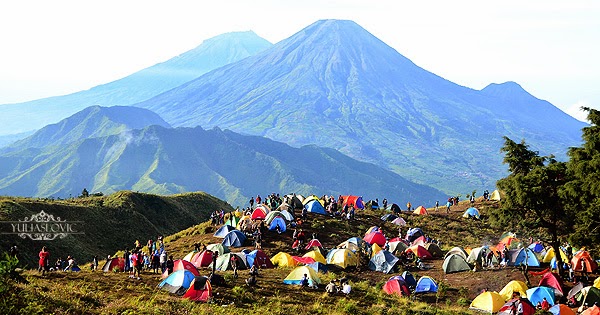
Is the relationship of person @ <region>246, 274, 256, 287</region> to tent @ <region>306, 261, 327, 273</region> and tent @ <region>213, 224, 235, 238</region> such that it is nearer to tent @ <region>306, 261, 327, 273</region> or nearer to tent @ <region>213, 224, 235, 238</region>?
tent @ <region>306, 261, 327, 273</region>

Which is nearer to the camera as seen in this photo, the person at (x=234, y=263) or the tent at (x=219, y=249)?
the person at (x=234, y=263)

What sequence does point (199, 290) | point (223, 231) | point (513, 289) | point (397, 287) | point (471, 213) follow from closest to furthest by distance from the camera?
point (199, 290) → point (513, 289) → point (397, 287) → point (223, 231) → point (471, 213)

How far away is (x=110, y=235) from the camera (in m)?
44.4

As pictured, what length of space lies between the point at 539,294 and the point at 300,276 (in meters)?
9.85

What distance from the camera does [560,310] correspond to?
20.7 meters

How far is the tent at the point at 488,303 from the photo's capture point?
2191 cm

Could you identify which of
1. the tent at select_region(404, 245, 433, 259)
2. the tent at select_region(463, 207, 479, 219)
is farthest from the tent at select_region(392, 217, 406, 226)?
the tent at select_region(404, 245, 433, 259)

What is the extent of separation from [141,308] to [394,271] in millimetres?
15877

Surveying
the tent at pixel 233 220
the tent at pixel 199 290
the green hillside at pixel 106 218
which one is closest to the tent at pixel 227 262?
the tent at pixel 199 290

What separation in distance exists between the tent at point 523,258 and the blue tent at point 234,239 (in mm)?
14763

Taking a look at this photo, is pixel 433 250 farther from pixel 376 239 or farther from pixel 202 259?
pixel 202 259

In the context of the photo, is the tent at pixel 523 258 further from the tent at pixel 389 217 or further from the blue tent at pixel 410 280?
the tent at pixel 389 217

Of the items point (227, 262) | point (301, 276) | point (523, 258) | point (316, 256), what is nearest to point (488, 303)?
point (301, 276)

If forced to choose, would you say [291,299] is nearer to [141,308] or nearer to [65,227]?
[141,308]
